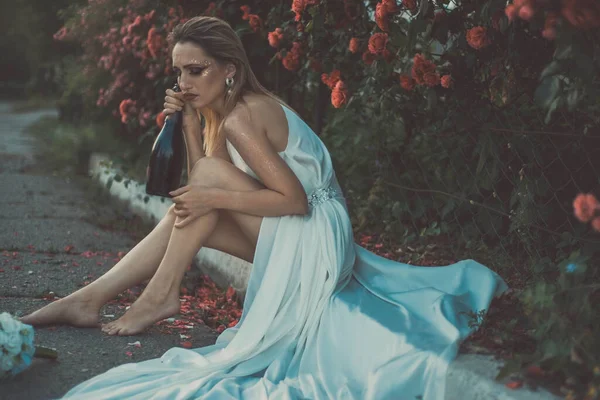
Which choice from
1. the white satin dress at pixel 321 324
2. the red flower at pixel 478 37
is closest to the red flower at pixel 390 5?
the red flower at pixel 478 37

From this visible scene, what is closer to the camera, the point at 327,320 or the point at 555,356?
the point at 555,356

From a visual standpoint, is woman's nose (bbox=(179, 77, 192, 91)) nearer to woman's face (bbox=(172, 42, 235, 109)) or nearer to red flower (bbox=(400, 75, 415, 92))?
woman's face (bbox=(172, 42, 235, 109))

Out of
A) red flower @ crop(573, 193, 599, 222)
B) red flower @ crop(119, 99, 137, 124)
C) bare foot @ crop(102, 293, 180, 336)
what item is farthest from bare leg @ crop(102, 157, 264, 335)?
red flower @ crop(119, 99, 137, 124)

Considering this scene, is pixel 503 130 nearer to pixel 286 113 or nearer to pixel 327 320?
pixel 286 113

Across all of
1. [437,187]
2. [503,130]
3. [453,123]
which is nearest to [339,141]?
[437,187]

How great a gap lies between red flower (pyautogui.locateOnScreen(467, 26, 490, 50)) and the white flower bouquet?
189cm

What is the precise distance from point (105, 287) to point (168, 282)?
276mm

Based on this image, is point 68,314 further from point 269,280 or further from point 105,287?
point 269,280

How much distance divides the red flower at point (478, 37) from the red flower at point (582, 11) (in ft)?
3.67

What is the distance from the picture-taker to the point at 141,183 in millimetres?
6418

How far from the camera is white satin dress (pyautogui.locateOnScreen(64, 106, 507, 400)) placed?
8.53 ft

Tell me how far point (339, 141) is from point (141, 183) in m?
1.89

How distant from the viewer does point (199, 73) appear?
322 centimetres

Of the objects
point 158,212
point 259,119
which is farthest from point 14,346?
point 158,212
